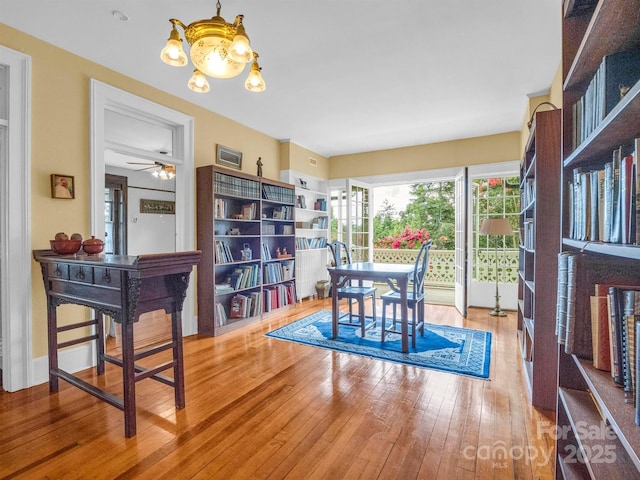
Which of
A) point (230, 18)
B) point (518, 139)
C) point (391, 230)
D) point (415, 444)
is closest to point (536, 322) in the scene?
point (415, 444)

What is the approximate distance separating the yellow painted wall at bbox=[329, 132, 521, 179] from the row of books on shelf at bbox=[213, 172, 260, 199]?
7.64 feet

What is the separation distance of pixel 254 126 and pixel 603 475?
4708mm

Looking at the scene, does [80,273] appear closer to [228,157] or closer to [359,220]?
[228,157]

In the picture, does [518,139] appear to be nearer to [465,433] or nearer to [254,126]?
[254,126]

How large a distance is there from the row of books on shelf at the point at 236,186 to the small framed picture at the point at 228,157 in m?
0.34

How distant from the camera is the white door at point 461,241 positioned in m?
4.61

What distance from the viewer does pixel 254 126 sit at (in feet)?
15.3

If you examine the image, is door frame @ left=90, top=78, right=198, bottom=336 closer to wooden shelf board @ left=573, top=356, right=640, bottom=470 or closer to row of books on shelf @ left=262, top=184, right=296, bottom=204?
row of books on shelf @ left=262, top=184, right=296, bottom=204

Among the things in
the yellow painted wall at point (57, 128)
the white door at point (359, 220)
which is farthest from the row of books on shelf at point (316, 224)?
the yellow painted wall at point (57, 128)

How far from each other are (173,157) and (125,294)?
2.30 metres

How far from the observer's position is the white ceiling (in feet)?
7.34

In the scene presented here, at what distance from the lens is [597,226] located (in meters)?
1.09

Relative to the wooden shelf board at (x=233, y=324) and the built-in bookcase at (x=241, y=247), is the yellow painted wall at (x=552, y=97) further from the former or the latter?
the wooden shelf board at (x=233, y=324)

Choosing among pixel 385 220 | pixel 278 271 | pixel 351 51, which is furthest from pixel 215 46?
pixel 385 220
